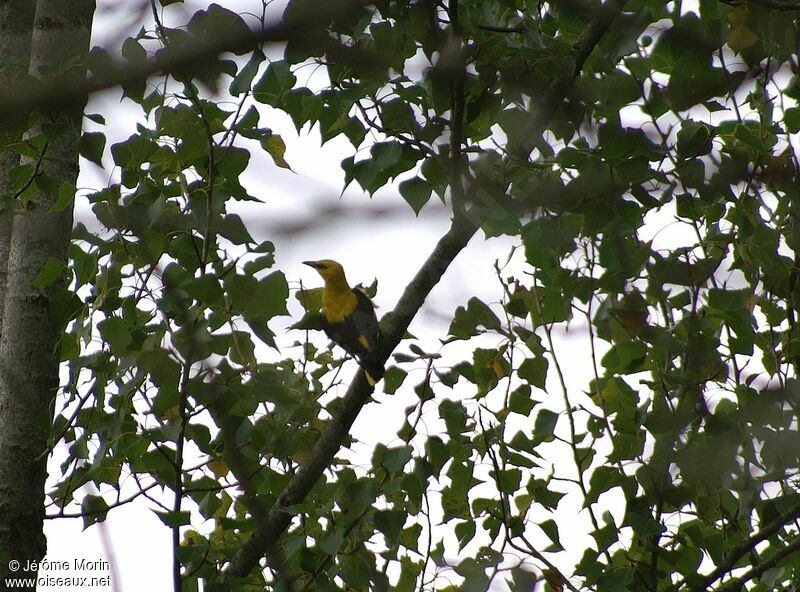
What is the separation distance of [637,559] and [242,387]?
1.38 meters

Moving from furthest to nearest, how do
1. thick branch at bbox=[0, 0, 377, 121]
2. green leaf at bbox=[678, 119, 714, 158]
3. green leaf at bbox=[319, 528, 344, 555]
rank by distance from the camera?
green leaf at bbox=[319, 528, 344, 555]
green leaf at bbox=[678, 119, 714, 158]
thick branch at bbox=[0, 0, 377, 121]

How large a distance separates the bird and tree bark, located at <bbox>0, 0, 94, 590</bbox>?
0.93 m

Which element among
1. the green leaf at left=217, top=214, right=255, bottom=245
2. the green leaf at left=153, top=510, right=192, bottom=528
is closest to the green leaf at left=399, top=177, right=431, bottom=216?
the green leaf at left=217, top=214, right=255, bottom=245

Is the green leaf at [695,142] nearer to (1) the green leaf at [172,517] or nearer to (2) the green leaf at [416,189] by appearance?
(2) the green leaf at [416,189]

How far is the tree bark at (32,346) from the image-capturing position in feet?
9.23

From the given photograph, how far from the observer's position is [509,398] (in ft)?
9.23

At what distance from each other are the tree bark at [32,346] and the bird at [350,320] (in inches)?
36.5

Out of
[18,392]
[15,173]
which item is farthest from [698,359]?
[18,392]

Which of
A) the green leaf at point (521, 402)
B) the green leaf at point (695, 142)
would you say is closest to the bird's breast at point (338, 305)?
the green leaf at point (521, 402)

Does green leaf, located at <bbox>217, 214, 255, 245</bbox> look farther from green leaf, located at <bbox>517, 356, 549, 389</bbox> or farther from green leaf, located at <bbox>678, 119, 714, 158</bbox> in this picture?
green leaf, located at <bbox>517, 356, 549, 389</bbox>

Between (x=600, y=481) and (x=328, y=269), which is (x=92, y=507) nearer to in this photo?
(x=600, y=481)

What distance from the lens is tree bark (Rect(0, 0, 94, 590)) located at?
2814mm

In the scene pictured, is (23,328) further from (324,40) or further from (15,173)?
A: (324,40)

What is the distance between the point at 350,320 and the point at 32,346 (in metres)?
2.14
